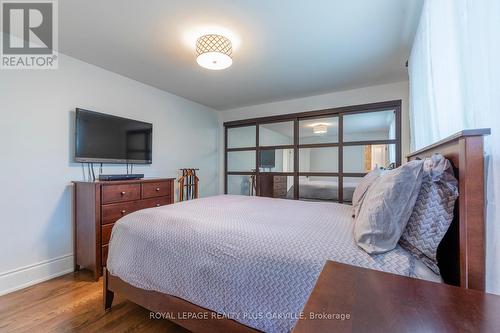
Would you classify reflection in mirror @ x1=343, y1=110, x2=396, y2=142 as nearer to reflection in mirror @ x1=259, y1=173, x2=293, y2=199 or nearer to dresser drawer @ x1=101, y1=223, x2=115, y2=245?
reflection in mirror @ x1=259, y1=173, x2=293, y2=199

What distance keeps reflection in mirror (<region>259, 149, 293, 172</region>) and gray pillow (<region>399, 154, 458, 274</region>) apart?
2.97 meters

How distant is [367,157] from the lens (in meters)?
3.33

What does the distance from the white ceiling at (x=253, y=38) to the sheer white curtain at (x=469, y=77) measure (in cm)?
57

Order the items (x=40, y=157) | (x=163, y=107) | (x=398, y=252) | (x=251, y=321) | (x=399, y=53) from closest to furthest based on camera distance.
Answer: (x=398, y=252) → (x=251, y=321) → (x=40, y=157) → (x=399, y=53) → (x=163, y=107)

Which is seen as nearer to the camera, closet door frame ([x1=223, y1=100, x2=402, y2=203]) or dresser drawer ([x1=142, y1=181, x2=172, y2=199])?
dresser drawer ([x1=142, y1=181, x2=172, y2=199])

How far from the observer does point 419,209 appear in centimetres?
100

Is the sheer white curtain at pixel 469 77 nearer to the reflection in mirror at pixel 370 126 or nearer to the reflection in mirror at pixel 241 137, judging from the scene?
the reflection in mirror at pixel 370 126

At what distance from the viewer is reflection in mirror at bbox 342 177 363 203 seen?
3.41 m

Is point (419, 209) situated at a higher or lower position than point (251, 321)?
higher

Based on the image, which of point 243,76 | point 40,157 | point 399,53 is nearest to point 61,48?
point 40,157

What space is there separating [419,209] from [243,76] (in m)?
2.62

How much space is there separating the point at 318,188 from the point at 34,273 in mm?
3748

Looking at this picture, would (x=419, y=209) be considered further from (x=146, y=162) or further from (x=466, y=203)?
(x=146, y=162)

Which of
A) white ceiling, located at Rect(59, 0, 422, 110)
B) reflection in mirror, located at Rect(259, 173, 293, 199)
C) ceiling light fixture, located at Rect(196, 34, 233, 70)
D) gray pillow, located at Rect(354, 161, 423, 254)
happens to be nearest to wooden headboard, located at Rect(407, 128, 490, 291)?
gray pillow, located at Rect(354, 161, 423, 254)
